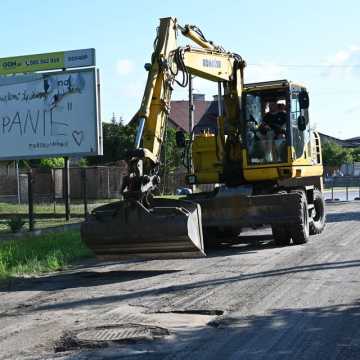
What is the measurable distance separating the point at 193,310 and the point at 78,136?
619 inches

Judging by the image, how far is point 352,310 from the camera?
8.06 m

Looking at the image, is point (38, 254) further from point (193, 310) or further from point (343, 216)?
point (343, 216)

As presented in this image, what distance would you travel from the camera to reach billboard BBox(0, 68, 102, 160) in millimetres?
23031

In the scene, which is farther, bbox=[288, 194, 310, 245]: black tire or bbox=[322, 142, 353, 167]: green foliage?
bbox=[322, 142, 353, 167]: green foliage

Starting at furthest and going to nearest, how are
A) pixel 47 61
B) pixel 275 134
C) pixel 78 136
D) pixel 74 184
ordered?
pixel 74 184 < pixel 47 61 < pixel 78 136 < pixel 275 134

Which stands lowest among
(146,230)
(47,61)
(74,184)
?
(146,230)

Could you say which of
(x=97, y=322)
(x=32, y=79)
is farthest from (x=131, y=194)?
(x=32, y=79)

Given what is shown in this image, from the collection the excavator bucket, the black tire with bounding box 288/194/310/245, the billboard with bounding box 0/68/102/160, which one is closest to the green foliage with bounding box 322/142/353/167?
the billboard with bounding box 0/68/102/160

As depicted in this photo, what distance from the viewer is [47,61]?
80.5ft

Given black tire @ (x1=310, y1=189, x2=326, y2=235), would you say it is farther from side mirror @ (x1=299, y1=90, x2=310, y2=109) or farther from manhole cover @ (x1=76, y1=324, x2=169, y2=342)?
manhole cover @ (x1=76, y1=324, x2=169, y2=342)

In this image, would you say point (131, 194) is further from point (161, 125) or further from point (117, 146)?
point (117, 146)

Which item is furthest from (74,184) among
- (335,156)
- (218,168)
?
(335,156)

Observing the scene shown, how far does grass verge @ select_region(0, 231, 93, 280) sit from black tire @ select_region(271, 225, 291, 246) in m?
4.00

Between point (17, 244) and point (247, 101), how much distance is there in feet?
20.0
